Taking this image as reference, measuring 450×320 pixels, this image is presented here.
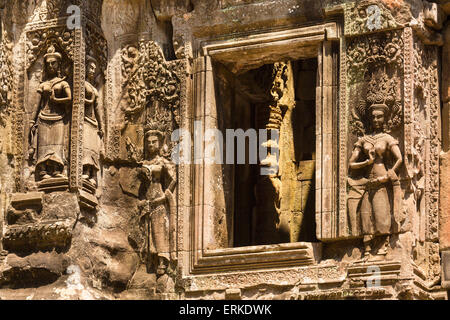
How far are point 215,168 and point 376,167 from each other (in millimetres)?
2295

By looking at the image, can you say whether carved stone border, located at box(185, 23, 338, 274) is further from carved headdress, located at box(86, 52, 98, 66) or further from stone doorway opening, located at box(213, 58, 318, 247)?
carved headdress, located at box(86, 52, 98, 66)

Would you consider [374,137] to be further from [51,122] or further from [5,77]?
[5,77]

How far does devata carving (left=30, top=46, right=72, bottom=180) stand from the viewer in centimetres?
2445

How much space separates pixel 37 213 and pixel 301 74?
5080mm

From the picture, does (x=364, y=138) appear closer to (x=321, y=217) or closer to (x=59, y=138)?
(x=321, y=217)

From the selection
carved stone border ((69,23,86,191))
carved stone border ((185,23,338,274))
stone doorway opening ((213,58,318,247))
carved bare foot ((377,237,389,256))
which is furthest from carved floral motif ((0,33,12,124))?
carved bare foot ((377,237,389,256))

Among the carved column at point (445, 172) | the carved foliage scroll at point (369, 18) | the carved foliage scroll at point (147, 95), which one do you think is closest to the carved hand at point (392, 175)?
the carved column at point (445, 172)

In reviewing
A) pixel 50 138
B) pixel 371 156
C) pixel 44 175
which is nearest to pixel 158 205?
pixel 44 175

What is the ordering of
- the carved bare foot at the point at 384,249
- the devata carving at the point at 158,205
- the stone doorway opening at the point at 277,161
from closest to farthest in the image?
1. the carved bare foot at the point at 384,249
2. the devata carving at the point at 158,205
3. the stone doorway opening at the point at 277,161

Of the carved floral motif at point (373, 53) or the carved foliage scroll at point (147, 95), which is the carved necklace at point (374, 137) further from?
the carved foliage scroll at point (147, 95)

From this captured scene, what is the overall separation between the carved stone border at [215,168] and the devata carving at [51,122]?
67.7 inches

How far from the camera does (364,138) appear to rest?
23781 mm

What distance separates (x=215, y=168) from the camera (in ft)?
81.1

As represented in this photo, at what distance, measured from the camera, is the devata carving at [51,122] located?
24.5 metres
